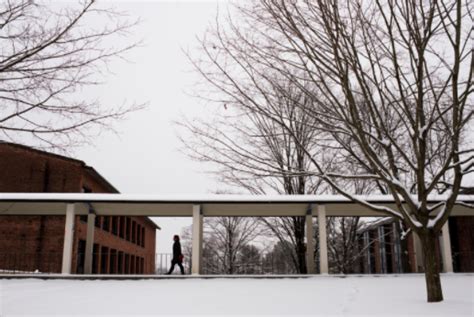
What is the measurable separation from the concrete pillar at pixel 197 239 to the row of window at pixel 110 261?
31.0 feet

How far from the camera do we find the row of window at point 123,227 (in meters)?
26.8

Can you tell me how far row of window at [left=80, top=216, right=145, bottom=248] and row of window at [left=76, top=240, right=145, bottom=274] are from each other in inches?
48.9

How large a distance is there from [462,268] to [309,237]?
507 inches

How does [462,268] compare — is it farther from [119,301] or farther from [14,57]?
[14,57]

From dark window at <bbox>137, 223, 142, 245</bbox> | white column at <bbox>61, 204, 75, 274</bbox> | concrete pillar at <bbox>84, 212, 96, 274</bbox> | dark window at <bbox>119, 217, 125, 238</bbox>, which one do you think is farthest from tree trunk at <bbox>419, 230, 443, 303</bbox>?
dark window at <bbox>137, 223, 142, 245</bbox>

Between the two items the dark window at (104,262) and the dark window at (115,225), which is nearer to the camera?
the dark window at (104,262)

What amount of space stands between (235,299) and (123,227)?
25625mm

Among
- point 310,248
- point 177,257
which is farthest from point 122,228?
point 310,248

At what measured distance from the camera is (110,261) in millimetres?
29312

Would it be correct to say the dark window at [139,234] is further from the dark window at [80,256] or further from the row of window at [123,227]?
the dark window at [80,256]

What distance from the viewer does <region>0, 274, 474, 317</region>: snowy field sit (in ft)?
24.5

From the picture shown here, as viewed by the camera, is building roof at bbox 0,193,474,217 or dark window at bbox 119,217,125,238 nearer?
building roof at bbox 0,193,474,217

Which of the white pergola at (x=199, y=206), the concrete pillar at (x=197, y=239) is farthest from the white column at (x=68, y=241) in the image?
the concrete pillar at (x=197, y=239)

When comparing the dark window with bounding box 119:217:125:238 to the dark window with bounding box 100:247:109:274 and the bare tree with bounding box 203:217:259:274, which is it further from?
the bare tree with bounding box 203:217:259:274
